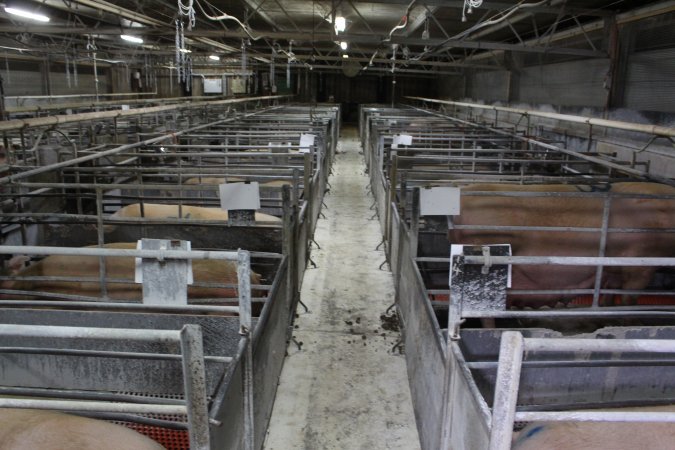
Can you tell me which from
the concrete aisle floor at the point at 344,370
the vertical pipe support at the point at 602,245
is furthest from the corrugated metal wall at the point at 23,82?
the vertical pipe support at the point at 602,245

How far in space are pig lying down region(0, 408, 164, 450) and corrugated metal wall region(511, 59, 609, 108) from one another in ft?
34.6

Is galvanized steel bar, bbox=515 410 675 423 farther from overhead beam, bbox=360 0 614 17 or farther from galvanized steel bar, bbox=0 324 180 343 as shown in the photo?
overhead beam, bbox=360 0 614 17

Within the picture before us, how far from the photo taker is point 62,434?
5.93 ft

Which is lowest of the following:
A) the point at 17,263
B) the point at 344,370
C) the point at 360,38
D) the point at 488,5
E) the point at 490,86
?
the point at 344,370

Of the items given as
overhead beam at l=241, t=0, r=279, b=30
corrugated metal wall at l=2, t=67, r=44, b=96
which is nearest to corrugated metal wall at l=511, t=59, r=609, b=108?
overhead beam at l=241, t=0, r=279, b=30

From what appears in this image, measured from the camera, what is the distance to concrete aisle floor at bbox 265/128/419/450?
11.3ft

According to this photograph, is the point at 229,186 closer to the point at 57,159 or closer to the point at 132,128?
the point at 57,159

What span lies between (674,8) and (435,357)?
7932mm

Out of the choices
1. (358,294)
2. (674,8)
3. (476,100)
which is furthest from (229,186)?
(476,100)

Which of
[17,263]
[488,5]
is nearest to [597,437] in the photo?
[17,263]

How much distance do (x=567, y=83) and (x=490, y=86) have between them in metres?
6.82

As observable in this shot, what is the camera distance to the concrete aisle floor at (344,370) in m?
3.44

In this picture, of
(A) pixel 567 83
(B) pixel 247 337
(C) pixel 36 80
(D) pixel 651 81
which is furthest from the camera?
(C) pixel 36 80

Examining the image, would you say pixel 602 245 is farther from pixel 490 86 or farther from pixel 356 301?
pixel 490 86
